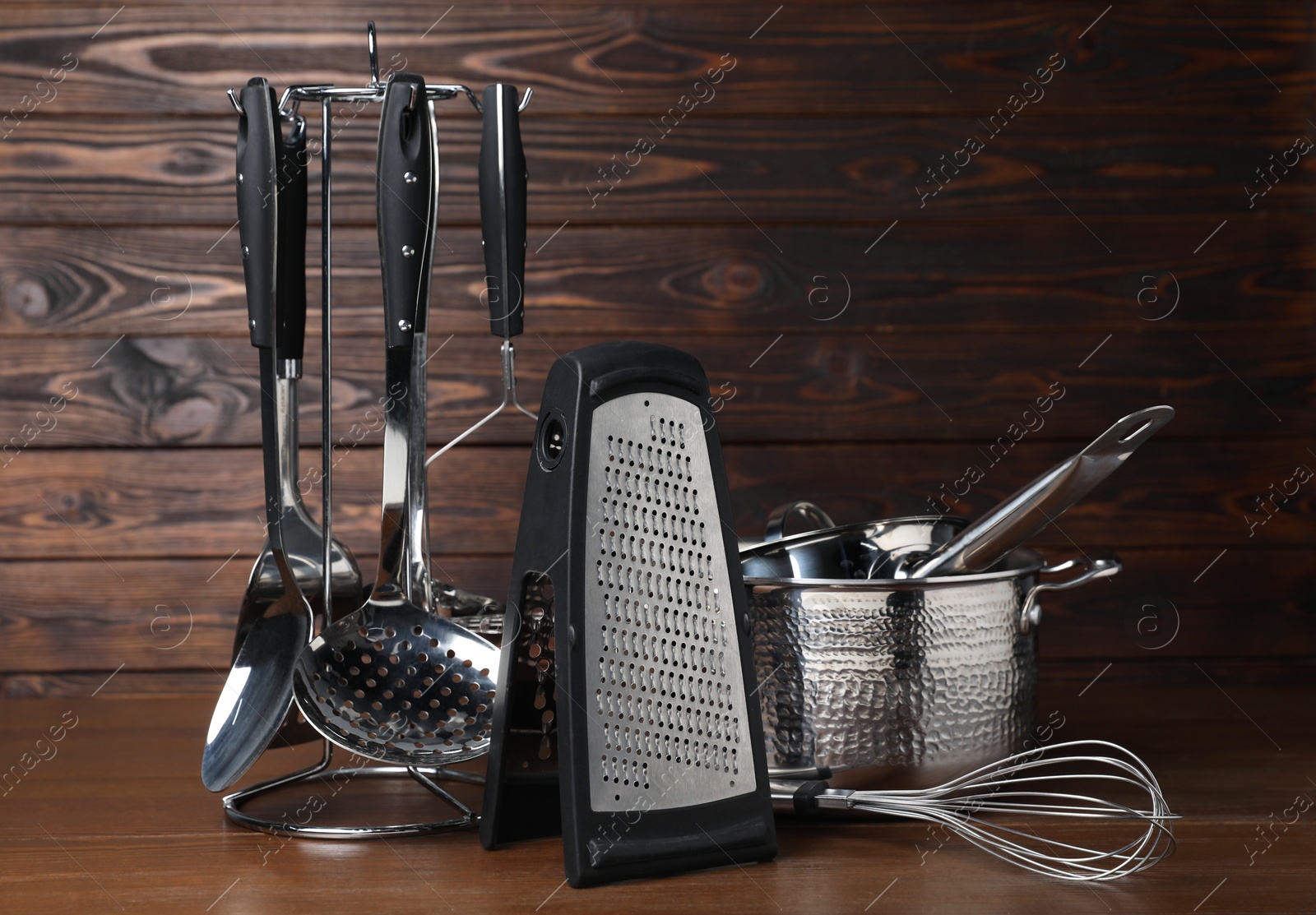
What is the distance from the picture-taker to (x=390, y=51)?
96 cm

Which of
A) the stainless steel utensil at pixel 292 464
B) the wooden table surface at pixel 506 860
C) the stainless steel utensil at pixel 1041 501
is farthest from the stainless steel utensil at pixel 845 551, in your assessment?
the stainless steel utensil at pixel 292 464

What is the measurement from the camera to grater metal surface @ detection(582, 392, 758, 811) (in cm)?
53

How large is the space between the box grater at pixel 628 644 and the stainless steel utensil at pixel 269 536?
0.46 ft

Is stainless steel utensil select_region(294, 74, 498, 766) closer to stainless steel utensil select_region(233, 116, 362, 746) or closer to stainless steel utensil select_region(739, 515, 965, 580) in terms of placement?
stainless steel utensil select_region(233, 116, 362, 746)

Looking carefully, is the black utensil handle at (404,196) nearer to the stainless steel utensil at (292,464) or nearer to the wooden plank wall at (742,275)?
the stainless steel utensil at (292,464)

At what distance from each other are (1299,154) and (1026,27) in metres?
0.25

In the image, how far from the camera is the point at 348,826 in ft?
2.02

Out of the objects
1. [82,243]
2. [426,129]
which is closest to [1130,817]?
[426,129]

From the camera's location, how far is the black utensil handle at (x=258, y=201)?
584 millimetres

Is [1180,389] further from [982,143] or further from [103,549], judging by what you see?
[103,549]

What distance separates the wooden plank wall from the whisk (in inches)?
15.0

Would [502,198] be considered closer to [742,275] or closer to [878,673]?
[878,673]

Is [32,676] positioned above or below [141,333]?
below

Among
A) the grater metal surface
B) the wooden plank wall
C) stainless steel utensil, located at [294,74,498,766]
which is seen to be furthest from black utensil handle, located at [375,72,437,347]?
the wooden plank wall
